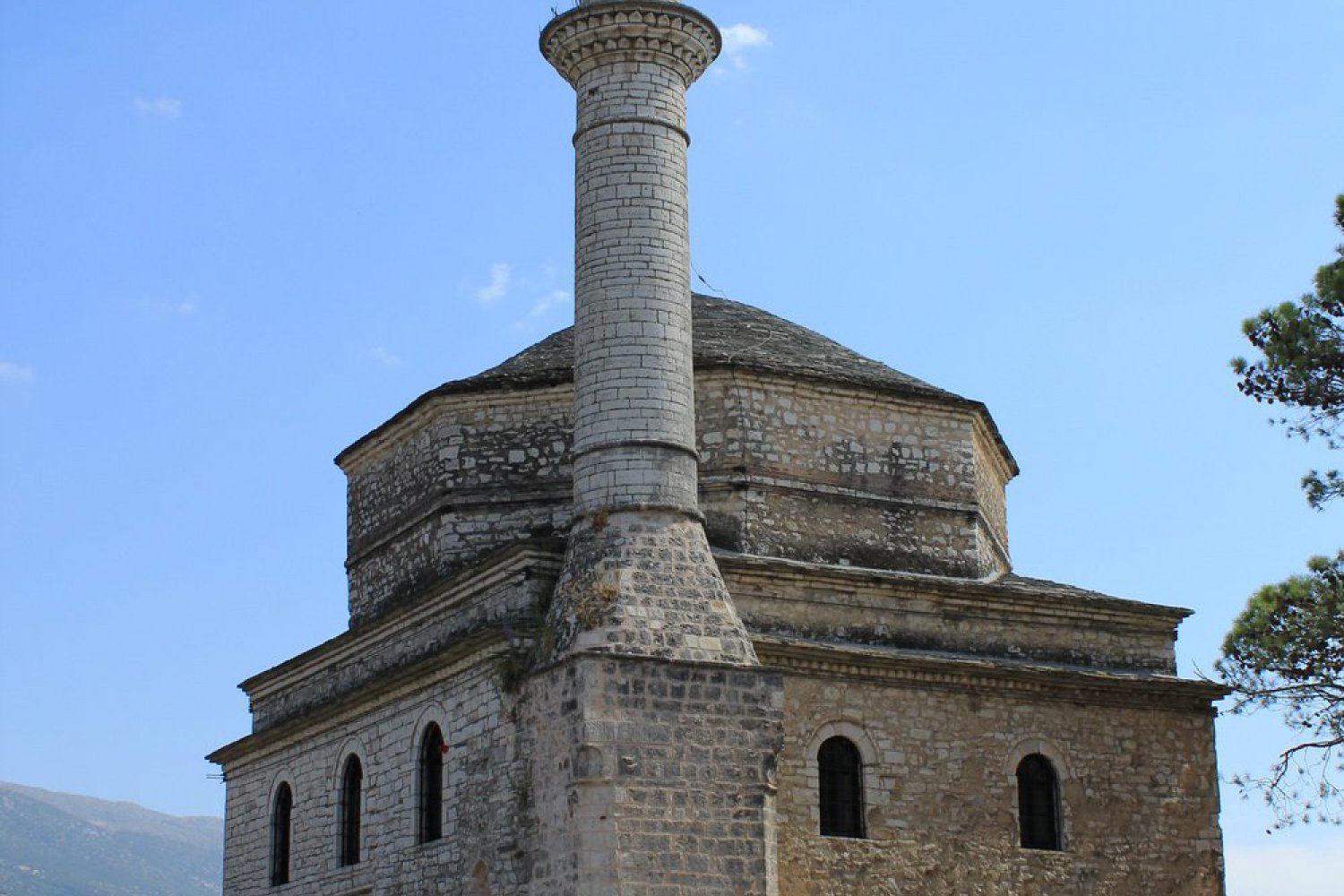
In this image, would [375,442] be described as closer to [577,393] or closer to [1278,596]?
[577,393]

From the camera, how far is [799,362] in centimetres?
1731

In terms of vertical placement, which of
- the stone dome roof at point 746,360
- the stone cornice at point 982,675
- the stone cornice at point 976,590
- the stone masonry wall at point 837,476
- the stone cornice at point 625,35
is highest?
the stone cornice at point 625,35

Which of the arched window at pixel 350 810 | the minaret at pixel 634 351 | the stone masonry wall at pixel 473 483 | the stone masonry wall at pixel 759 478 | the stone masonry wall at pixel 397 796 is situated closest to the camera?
the minaret at pixel 634 351

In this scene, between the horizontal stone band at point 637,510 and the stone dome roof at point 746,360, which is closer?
the horizontal stone band at point 637,510

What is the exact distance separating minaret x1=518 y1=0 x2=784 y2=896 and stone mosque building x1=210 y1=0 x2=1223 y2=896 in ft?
0.08

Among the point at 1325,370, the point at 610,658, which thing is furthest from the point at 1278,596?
the point at 610,658

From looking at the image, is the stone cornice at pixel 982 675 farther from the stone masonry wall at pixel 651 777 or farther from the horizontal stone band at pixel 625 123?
the horizontal stone band at pixel 625 123

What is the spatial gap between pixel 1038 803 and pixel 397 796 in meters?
5.85

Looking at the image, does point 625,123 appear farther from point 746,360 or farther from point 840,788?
point 840,788

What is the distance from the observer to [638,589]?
44.0 ft

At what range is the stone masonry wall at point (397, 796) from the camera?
44.9 ft

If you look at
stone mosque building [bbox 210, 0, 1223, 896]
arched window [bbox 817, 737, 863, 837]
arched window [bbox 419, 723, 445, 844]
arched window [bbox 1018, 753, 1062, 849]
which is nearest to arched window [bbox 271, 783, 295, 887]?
stone mosque building [bbox 210, 0, 1223, 896]

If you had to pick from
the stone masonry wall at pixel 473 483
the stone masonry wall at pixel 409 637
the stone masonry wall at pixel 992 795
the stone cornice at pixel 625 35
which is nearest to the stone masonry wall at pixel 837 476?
the stone masonry wall at pixel 473 483

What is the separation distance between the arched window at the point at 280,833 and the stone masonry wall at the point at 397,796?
0.27ft
